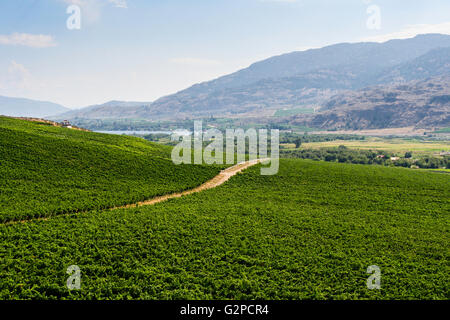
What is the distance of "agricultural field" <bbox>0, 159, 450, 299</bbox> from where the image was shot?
23.5 meters

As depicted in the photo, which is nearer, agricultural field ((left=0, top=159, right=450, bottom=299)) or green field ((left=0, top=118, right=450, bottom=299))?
agricultural field ((left=0, top=159, right=450, bottom=299))

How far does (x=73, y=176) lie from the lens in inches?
1953

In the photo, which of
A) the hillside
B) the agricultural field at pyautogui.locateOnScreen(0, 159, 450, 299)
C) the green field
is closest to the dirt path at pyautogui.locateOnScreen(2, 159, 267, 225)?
the hillside

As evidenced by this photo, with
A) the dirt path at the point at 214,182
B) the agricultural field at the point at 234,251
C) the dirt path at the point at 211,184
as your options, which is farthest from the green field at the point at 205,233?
the dirt path at the point at 214,182

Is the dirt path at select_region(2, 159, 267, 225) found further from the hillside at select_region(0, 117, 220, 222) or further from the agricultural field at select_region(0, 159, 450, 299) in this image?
the agricultural field at select_region(0, 159, 450, 299)

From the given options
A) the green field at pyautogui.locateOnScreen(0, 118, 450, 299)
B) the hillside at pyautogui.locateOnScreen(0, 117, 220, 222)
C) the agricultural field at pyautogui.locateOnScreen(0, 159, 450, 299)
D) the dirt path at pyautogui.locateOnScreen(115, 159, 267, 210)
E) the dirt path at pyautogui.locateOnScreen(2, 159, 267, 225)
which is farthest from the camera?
the dirt path at pyautogui.locateOnScreen(115, 159, 267, 210)

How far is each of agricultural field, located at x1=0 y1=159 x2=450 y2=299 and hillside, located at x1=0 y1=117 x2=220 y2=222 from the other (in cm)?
430

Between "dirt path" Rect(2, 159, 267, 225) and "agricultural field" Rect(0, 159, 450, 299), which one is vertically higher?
"dirt path" Rect(2, 159, 267, 225)

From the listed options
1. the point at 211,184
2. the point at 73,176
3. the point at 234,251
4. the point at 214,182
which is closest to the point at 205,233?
the point at 234,251

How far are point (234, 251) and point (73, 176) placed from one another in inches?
1328

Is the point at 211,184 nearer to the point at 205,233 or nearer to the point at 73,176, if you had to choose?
the point at 205,233

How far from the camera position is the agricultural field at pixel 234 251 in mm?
23453

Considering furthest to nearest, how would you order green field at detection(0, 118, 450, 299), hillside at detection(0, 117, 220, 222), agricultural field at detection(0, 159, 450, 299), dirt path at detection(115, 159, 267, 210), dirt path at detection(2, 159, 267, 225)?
dirt path at detection(115, 159, 267, 210), dirt path at detection(2, 159, 267, 225), hillside at detection(0, 117, 220, 222), green field at detection(0, 118, 450, 299), agricultural field at detection(0, 159, 450, 299)

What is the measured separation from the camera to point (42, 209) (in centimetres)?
3528
